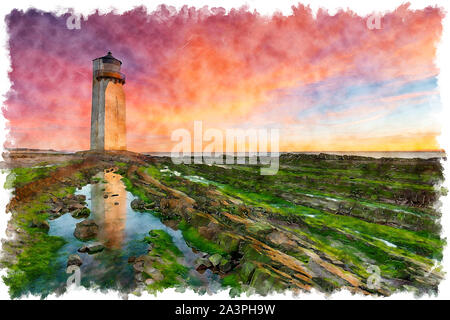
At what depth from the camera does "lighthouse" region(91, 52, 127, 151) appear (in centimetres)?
3269

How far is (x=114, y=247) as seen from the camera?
→ 7160 millimetres

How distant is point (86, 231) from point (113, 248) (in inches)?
66.8

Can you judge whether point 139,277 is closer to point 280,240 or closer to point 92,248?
point 92,248

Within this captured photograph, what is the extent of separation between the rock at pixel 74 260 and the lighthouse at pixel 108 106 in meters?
30.1

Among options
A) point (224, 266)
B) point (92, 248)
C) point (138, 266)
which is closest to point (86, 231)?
point (92, 248)

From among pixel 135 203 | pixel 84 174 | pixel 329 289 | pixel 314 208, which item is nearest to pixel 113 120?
pixel 84 174

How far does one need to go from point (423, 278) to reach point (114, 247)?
36.7ft

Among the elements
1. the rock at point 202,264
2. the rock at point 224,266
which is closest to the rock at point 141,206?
the rock at point 202,264

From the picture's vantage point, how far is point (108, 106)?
33.3 m

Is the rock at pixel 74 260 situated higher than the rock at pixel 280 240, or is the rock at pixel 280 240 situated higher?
the rock at pixel 74 260

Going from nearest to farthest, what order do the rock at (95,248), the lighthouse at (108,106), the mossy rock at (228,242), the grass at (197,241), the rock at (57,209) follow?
the rock at (95,248)
the mossy rock at (228,242)
the grass at (197,241)
the rock at (57,209)
the lighthouse at (108,106)

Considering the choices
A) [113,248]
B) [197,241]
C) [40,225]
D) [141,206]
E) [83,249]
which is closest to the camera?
[83,249]

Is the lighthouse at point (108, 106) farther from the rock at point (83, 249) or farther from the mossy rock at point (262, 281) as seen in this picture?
the mossy rock at point (262, 281)

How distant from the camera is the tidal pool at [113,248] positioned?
536 cm
